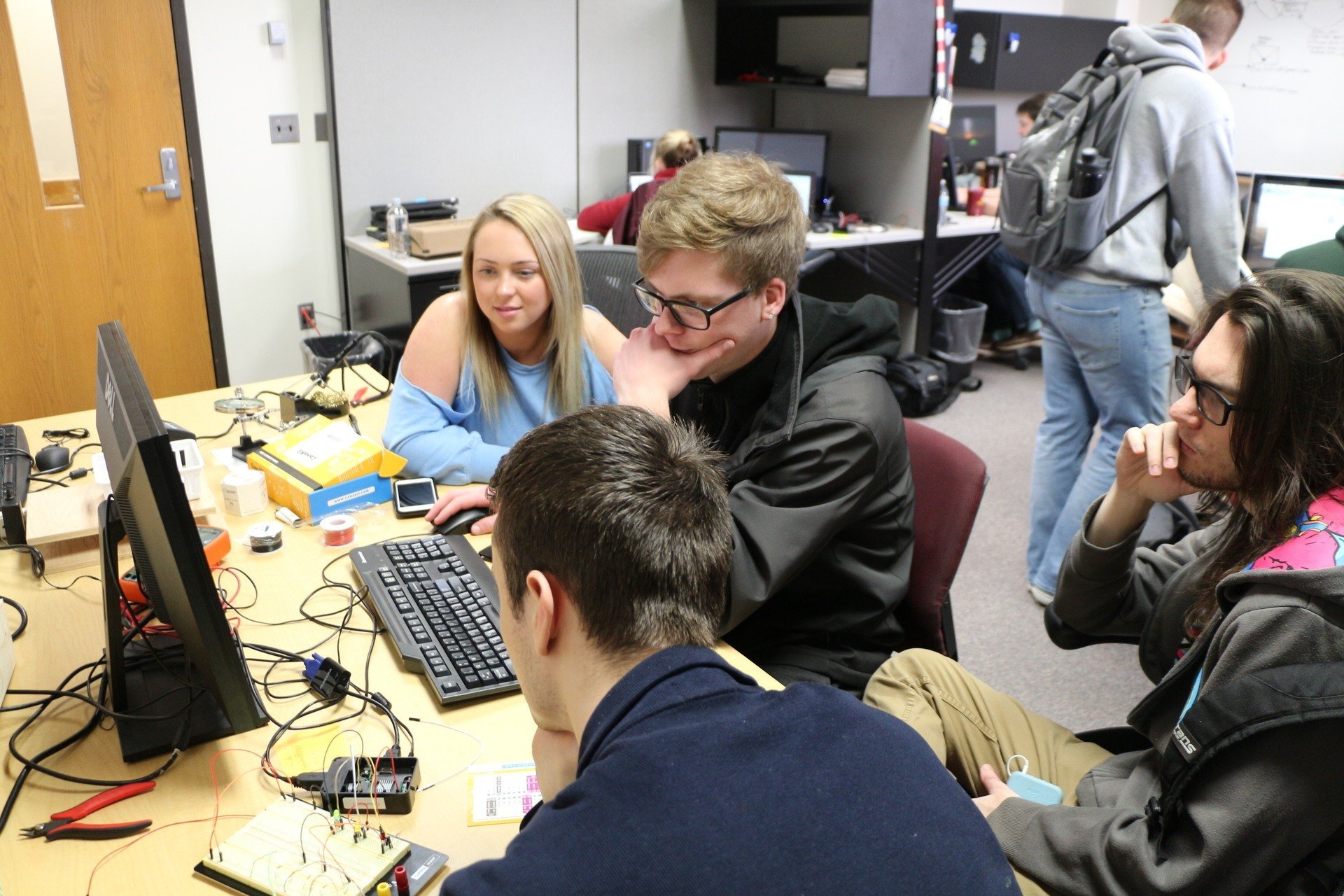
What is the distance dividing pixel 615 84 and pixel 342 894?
4141mm

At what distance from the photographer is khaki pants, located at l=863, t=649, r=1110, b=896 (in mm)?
1457

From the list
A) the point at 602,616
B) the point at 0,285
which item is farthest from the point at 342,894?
the point at 0,285

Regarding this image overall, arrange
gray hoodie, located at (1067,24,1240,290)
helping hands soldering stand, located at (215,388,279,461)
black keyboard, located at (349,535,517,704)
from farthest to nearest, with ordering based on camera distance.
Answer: gray hoodie, located at (1067,24,1240,290) < helping hands soldering stand, located at (215,388,279,461) < black keyboard, located at (349,535,517,704)

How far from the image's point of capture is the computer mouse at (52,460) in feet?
6.52

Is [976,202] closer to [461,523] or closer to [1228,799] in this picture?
[461,523]

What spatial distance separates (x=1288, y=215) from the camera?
3.16 metres

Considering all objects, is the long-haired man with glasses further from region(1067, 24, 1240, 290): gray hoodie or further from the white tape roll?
region(1067, 24, 1240, 290): gray hoodie

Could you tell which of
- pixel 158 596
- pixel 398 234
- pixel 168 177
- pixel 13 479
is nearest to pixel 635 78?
pixel 398 234

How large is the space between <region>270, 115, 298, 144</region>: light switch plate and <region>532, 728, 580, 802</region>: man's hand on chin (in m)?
3.63

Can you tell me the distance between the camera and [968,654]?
2680mm

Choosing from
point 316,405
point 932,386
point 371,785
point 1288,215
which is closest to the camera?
point 371,785

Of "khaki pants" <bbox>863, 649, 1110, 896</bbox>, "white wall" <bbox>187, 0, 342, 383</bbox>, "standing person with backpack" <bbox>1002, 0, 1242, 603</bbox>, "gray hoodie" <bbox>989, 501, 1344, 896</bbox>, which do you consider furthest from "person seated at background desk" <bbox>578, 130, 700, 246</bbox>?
"gray hoodie" <bbox>989, 501, 1344, 896</bbox>

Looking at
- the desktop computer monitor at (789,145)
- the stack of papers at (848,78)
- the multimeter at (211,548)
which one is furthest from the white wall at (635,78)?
the multimeter at (211,548)

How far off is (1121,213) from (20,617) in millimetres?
2527
